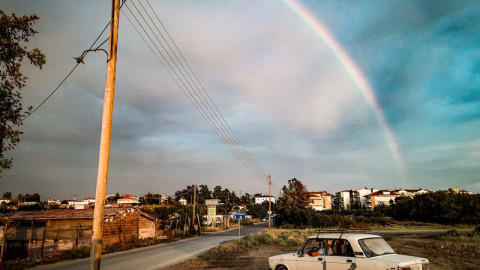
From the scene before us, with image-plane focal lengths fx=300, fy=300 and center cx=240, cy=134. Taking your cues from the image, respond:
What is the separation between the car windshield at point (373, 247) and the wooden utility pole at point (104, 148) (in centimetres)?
678

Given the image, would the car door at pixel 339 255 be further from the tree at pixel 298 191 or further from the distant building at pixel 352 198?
the distant building at pixel 352 198

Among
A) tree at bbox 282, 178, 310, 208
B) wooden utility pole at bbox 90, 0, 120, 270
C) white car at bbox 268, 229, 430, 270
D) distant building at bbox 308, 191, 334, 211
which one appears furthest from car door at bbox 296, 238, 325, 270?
distant building at bbox 308, 191, 334, 211

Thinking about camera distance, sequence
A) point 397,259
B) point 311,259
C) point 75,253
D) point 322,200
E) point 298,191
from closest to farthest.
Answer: point 397,259 < point 311,259 < point 75,253 < point 298,191 < point 322,200

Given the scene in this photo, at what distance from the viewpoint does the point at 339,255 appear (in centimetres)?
841

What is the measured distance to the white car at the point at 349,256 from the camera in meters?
7.34

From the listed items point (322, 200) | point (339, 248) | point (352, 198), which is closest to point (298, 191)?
point (322, 200)

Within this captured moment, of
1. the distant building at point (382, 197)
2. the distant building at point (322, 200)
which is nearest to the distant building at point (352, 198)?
the distant building at point (322, 200)

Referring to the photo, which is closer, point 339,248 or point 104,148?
point 104,148

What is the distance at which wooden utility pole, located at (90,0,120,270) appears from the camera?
297 inches

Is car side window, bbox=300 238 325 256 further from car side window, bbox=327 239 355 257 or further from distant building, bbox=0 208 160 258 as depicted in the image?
distant building, bbox=0 208 160 258

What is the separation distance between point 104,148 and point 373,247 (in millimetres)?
7720

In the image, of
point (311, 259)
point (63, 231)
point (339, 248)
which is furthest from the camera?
point (63, 231)

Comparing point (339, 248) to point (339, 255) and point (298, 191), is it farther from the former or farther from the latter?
point (298, 191)

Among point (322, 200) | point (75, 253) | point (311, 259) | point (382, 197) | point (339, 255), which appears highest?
point (382, 197)
